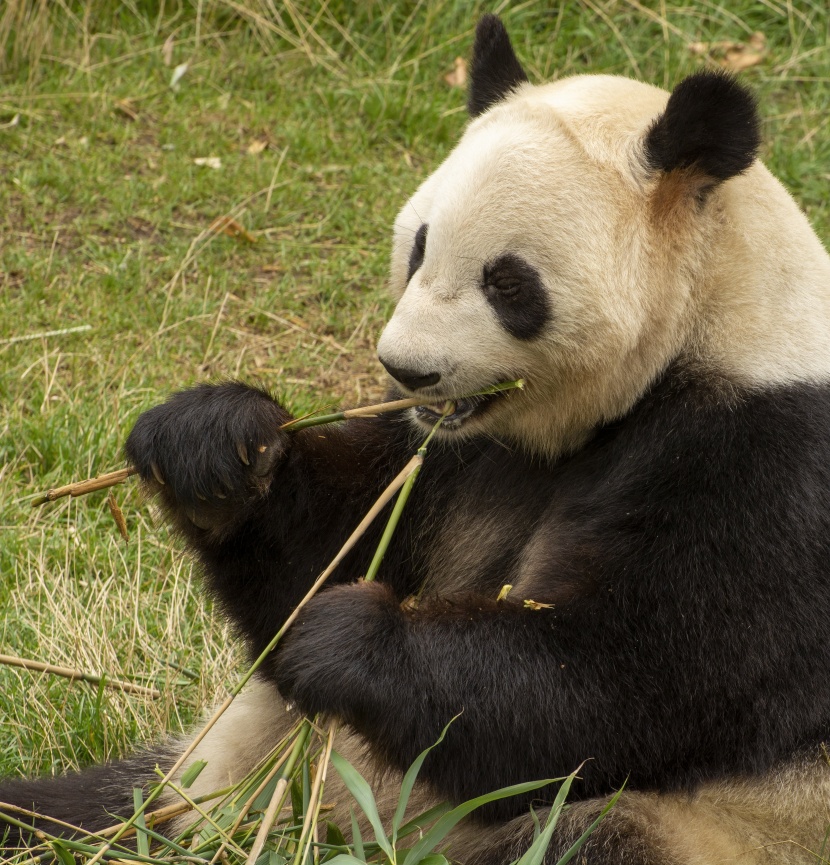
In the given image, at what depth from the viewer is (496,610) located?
3635 mm

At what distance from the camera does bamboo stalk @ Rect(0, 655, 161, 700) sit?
14.9ft

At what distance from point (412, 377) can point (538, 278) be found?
0.45m

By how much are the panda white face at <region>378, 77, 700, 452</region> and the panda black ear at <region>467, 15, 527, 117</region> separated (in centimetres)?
59

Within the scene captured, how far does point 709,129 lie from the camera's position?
3.62 meters

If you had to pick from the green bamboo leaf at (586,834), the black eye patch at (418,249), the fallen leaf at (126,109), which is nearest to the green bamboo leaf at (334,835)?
the green bamboo leaf at (586,834)

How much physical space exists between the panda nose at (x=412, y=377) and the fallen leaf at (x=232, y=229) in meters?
4.13

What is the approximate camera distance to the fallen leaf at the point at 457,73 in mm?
8789

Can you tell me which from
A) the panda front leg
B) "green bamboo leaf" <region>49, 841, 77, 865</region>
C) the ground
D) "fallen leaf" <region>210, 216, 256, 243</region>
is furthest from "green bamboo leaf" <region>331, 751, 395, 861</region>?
"fallen leaf" <region>210, 216, 256, 243</region>

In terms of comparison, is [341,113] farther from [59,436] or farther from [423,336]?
[423,336]

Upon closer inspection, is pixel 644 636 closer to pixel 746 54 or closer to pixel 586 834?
pixel 586 834

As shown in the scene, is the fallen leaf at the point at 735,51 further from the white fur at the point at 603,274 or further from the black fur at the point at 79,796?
the black fur at the point at 79,796

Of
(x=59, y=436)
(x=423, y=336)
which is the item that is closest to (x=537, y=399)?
(x=423, y=336)


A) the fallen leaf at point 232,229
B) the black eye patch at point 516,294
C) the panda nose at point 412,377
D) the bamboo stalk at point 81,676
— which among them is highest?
the black eye patch at point 516,294

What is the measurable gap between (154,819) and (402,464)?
1.36 metres
